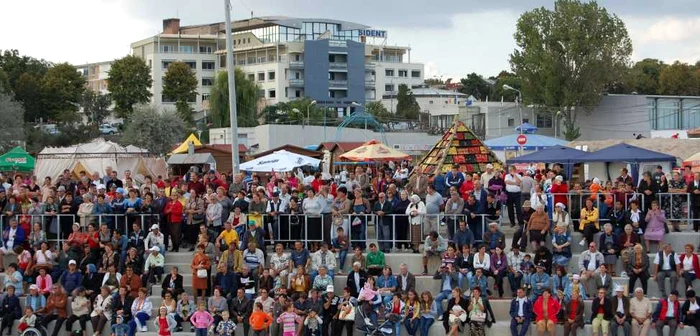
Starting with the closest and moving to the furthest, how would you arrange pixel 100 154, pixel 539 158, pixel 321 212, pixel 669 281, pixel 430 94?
pixel 669 281 → pixel 321 212 → pixel 539 158 → pixel 100 154 → pixel 430 94

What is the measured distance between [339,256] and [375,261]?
95 centimetres

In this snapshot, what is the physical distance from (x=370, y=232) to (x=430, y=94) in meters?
95.1

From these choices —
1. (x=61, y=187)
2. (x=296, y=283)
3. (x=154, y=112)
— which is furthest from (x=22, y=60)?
(x=296, y=283)

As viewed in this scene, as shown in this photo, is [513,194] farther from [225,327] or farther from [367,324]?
[225,327]

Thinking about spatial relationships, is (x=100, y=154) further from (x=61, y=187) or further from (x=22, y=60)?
(x=22, y=60)

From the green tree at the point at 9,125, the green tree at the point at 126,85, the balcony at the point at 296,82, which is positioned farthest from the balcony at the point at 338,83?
the green tree at the point at 9,125

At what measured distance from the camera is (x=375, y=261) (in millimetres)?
21156

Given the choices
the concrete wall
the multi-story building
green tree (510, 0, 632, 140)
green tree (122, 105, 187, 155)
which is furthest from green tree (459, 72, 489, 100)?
green tree (122, 105, 187, 155)

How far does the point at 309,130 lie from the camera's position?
69.8m

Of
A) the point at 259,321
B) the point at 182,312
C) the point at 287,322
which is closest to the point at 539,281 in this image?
the point at 287,322

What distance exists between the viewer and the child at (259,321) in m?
20.0

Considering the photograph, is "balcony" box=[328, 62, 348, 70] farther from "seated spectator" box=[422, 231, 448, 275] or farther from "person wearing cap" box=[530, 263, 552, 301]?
"person wearing cap" box=[530, 263, 552, 301]

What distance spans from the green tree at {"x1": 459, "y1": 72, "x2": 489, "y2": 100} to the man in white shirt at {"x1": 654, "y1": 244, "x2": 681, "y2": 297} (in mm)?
115782

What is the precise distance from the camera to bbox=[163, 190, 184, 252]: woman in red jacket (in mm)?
22609
